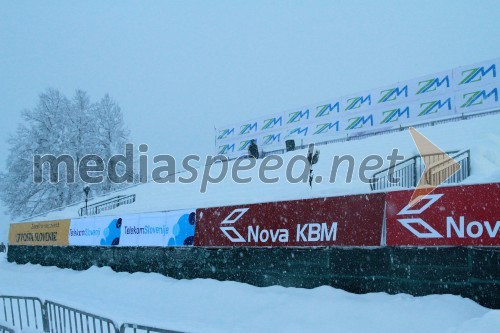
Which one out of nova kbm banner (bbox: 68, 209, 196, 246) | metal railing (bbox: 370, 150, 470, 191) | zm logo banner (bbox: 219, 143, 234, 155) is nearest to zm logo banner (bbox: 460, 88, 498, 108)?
metal railing (bbox: 370, 150, 470, 191)

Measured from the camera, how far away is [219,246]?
544 inches

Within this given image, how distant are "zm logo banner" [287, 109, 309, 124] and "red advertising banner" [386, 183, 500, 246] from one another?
16.4m

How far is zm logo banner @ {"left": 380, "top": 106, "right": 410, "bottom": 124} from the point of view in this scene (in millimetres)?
21766

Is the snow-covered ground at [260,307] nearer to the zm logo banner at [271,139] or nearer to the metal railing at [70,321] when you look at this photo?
the metal railing at [70,321]

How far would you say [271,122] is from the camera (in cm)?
2781

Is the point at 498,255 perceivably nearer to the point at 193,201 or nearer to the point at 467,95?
the point at 467,95

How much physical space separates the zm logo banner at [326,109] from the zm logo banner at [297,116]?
70 cm

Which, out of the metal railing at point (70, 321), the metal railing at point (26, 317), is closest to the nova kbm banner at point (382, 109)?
the metal railing at point (26, 317)

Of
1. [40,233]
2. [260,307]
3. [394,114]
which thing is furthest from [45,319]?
[394,114]

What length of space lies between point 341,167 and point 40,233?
16400mm

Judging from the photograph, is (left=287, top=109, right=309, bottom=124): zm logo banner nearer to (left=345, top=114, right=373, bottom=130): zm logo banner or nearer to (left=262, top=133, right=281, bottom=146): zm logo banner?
(left=262, top=133, right=281, bottom=146): zm logo banner

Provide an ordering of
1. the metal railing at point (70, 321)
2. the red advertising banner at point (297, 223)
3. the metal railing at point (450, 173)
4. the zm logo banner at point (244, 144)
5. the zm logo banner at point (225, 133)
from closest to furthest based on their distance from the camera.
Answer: the metal railing at point (70, 321) → the red advertising banner at point (297, 223) → the metal railing at point (450, 173) → the zm logo banner at point (244, 144) → the zm logo banner at point (225, 133)

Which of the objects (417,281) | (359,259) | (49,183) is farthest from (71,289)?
(49,183)

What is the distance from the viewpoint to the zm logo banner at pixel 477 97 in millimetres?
19109
